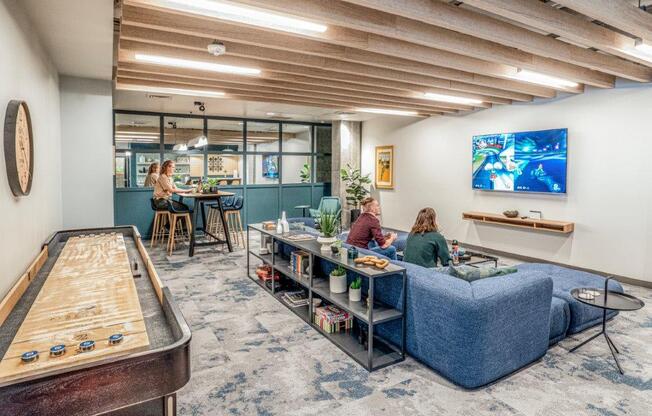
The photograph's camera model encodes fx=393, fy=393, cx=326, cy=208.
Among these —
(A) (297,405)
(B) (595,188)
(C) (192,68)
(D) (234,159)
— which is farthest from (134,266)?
(D) (234,159)

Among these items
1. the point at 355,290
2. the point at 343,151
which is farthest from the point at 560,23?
the point at 343,151

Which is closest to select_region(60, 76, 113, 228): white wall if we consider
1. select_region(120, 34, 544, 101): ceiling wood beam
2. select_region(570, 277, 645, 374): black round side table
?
select_region(120, 34, 544, 101): ceiling wood beam

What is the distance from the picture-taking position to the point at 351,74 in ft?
15.5

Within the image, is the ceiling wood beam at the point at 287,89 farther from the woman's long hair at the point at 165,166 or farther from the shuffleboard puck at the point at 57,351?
the shuffleboard puck at the point at 57,351

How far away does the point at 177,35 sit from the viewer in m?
3.50

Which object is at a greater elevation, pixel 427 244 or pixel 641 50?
pixel 641 50

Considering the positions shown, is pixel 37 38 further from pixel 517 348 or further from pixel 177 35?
pixel 517 348

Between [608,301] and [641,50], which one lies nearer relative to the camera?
[608,301]

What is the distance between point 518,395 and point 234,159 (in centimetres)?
814

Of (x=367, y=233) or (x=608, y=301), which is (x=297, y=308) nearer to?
(x=367, y=233)

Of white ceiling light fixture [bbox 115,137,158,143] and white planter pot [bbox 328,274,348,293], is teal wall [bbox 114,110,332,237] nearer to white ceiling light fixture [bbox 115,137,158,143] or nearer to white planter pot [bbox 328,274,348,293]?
white ceiling light fixture [bbox 115,137,158,143]

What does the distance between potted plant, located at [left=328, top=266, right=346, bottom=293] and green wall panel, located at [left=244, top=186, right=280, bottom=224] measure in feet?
20.8

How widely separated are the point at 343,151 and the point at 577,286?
658cm

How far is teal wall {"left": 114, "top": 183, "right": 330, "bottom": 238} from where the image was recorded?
8.20m
